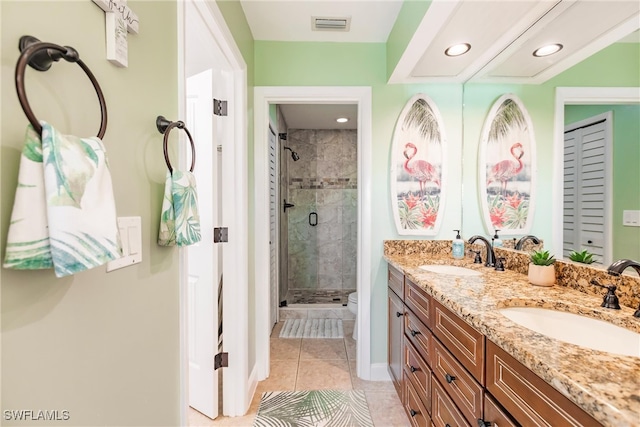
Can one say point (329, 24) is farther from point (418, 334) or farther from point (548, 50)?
point (418, 334)

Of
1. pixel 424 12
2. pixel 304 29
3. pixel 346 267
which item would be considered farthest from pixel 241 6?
pixel 346 267

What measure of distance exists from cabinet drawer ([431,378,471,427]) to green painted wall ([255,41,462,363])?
92 centimetres

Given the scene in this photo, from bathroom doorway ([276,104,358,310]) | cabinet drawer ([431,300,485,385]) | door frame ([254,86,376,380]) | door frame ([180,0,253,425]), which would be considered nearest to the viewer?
cabinet drawer ([431,300,485,385])

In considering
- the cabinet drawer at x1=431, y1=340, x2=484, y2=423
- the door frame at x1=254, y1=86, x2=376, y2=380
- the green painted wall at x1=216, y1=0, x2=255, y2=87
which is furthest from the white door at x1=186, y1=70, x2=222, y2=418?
the cabinet drawer at x1=431, y1=340, x2=484, y2=423

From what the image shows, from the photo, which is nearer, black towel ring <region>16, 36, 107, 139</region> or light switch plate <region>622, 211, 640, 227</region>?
black towel ring <region>16, 36, 107, 139</region>

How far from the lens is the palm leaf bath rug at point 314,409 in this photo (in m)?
1.77

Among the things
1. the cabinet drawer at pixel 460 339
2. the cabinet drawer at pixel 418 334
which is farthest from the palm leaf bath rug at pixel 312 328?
the cabinet drawer at pixel 460 339

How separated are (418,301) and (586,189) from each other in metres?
0.86

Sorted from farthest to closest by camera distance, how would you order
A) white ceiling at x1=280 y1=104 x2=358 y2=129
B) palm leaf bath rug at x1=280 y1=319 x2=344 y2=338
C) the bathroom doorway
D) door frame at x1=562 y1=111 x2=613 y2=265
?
the bathroom doorway, white ceiling at x1=280 y1=104 x2=358 y2=129, palm leaf bath rug at x1=280 y1=319 x2=344 y2=338, door frame at x1=562 y1=111 x2=613 y2=265

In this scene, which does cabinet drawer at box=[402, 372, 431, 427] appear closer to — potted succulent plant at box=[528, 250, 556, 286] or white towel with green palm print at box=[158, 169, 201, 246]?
potted succulent plant at box=[528, 250, 556, 286]

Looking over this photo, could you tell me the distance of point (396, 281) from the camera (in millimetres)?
1950

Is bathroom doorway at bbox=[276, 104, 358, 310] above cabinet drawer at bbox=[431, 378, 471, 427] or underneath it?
above

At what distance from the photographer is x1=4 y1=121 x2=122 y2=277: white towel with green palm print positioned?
0.45m

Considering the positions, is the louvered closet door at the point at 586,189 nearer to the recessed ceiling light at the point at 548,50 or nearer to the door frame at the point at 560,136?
the door frame at the point at 560,136
